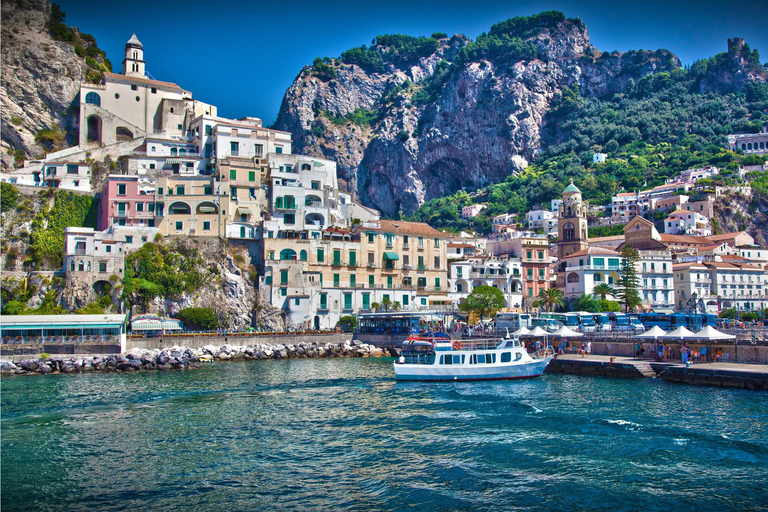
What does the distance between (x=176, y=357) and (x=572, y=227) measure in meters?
61.6

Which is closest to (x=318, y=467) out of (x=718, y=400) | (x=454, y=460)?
(x=454, y=460)

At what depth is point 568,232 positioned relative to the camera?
8962 centimetres

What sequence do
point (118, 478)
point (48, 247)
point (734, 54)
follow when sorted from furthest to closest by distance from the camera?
point (734, 54) → point (48, 247) → point (118, 478)

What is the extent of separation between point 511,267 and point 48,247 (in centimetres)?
4626

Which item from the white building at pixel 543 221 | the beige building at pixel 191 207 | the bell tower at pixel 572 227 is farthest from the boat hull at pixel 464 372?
the white building at pixel 543 221

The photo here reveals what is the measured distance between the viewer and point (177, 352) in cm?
4488

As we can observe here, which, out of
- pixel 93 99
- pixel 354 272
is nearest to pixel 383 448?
pixel 354 272

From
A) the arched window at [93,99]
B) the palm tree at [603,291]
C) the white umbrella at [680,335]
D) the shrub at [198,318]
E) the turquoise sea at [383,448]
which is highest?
the arched window at [93,99]

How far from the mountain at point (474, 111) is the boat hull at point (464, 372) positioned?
393ft

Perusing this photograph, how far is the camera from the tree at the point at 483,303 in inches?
2352

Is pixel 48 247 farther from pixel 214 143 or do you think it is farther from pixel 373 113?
pixel 373 113

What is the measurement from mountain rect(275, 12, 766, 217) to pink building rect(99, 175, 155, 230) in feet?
314

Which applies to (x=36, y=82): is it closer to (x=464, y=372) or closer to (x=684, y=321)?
(x=464, y=372)

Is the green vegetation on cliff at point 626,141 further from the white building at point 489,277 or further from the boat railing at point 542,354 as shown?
the boat railing at point 542,354
